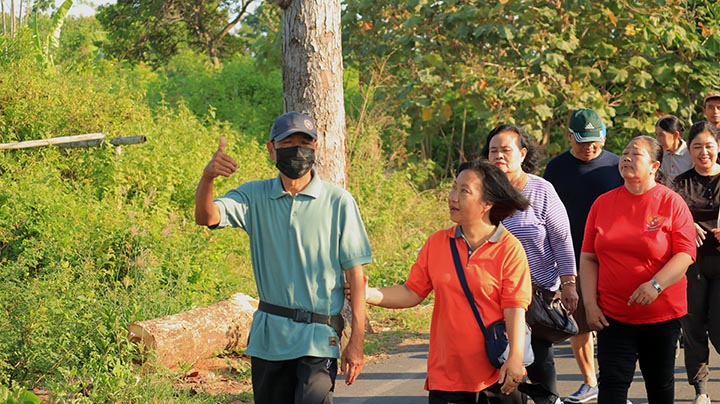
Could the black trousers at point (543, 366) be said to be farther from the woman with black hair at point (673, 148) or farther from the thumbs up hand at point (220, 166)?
the woman with black hair at point (673, 148)

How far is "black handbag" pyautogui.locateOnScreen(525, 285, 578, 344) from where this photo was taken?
20.5 ft

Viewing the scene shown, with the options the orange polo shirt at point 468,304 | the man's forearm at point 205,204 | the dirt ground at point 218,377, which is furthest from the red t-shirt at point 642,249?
the dirt ground at point 218,377

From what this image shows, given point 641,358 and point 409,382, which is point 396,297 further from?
point 409,382

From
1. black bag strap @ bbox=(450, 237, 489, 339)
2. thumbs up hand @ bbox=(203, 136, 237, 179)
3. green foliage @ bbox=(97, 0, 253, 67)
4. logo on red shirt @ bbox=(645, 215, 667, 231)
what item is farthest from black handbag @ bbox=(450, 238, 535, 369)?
green foliage @ bbox=(97, 0, 253, 67)

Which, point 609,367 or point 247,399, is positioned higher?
point 609,367

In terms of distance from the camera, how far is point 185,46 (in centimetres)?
3462

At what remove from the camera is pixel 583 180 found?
7.68 metres

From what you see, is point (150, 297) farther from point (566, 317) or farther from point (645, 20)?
point (645, 20)

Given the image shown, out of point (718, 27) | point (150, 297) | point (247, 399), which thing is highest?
point (718, 27)

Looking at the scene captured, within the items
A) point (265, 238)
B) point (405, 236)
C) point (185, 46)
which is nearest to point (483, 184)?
point (265, 238)

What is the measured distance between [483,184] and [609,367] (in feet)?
5.53

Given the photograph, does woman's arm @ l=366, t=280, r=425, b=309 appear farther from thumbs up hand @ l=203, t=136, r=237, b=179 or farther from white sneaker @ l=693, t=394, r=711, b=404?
white sneaker @ l=693, t=394, r=711, b=404

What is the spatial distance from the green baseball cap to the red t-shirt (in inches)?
49.7

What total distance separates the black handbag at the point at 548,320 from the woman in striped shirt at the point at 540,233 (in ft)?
0.53
